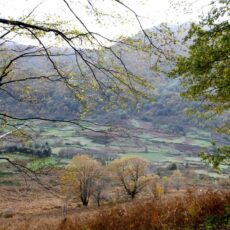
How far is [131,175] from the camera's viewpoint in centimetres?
5312

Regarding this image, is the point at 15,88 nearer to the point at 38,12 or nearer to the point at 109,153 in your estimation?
the point at 38,12

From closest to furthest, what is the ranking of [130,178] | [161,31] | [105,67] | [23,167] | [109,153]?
[161,31] → [105,67] → [23,167] → [130,178] → [109,153]

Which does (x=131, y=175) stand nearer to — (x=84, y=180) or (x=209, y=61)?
(x=84, y=180)

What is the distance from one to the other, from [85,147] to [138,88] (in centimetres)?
14050

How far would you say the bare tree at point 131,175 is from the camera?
52094 millimetres

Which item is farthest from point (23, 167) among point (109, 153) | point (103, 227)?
point (109, 153)

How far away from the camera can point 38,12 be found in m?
8.30

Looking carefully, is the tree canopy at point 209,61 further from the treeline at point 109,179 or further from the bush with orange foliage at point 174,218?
the treeline at point 109,179

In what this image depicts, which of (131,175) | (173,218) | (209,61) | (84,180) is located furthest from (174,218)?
(84,180)

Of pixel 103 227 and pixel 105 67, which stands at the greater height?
pixel 105 67

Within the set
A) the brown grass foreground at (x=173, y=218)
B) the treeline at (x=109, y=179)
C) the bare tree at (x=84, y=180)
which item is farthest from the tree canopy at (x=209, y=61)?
the bare tree at (x=84, y=180)

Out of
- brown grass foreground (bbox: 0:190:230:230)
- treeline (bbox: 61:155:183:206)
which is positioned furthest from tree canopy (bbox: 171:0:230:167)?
treeline (bbox: 61:155:183:206)

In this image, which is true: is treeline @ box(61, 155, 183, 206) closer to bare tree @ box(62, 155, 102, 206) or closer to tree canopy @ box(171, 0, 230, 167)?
bare tree @ box(62, 155, 102, 206)

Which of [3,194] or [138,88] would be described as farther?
[3,194]
